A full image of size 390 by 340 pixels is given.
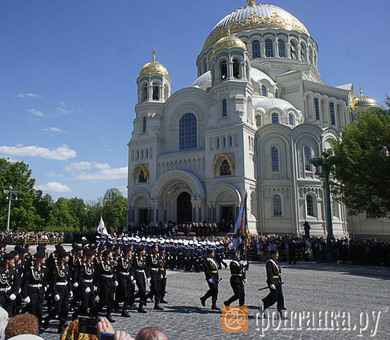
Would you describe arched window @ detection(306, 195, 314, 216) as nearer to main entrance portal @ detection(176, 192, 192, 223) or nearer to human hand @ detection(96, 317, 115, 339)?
main entrance portal @ detection(176, 192, 192, 223)

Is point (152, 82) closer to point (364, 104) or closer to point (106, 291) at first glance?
point (364, 104)

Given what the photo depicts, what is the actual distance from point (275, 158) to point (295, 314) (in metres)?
26.9

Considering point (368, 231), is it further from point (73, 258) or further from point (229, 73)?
point (73, 258)

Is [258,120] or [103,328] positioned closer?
[103,328]

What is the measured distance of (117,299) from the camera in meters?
8.95

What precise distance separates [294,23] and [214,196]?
29419 millimetres

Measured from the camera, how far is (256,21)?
45.7 metres

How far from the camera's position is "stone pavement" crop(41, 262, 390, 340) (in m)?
6.87

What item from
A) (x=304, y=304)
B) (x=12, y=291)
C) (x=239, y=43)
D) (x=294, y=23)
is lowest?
(x=304, y=304)

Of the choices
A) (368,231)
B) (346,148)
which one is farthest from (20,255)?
(368,231)

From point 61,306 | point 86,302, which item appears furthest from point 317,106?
point 61,306

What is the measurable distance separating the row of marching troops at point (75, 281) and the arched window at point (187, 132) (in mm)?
27296

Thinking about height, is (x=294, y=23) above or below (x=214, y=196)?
above

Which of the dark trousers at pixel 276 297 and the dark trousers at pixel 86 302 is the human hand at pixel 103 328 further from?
the dark trousers at pixel 276 297
